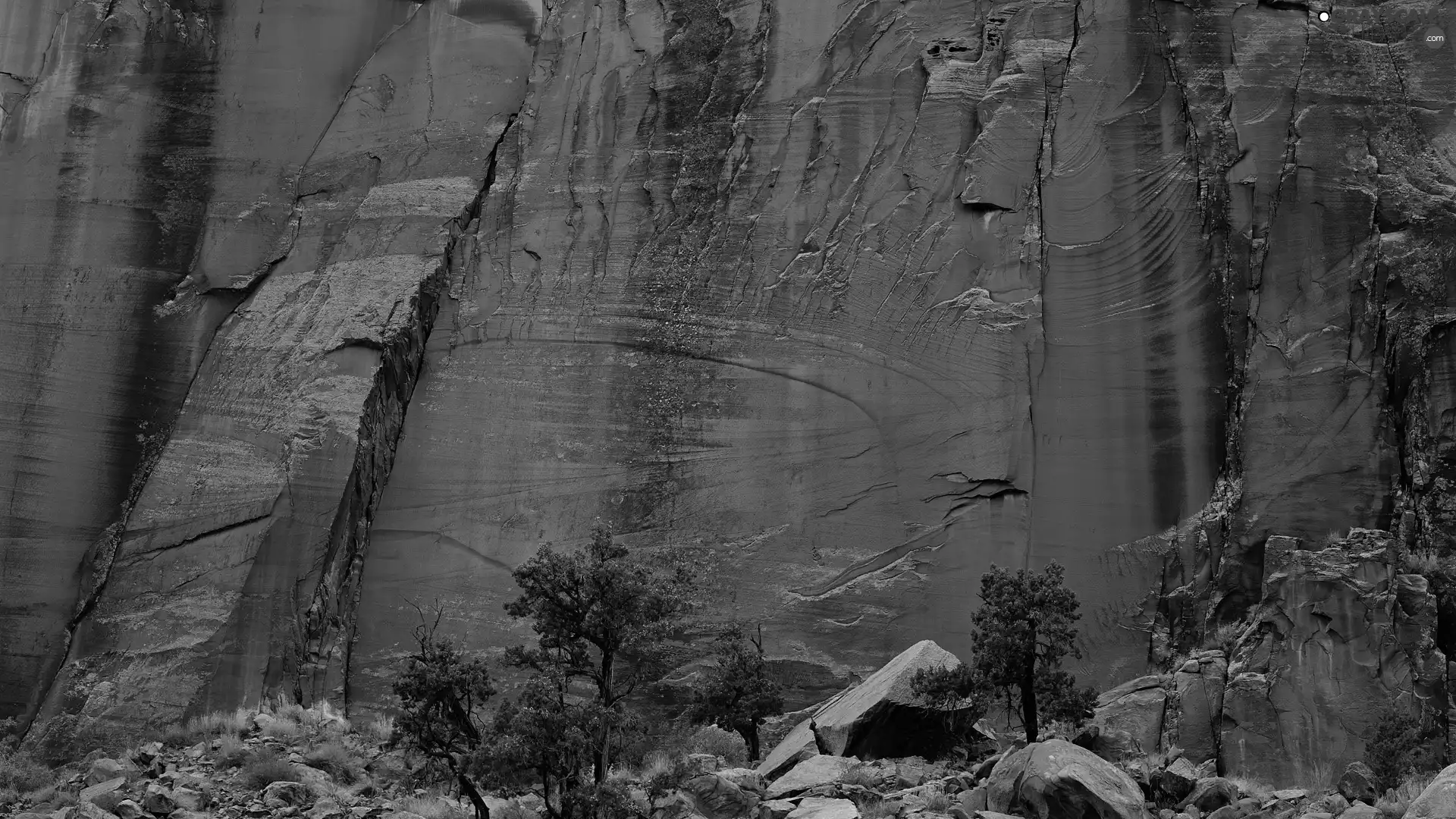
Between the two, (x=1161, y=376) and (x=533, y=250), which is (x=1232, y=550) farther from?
(x=533, y=250)

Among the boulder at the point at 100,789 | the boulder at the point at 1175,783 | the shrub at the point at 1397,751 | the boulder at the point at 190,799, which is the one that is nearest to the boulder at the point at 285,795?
the boulder at the point at 190,799

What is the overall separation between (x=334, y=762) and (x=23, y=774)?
508 centimetres

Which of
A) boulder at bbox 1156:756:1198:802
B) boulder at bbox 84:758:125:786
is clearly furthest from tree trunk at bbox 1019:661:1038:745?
boulder at bbox 84:758:125:786

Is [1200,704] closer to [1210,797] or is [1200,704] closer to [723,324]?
[1210,797]

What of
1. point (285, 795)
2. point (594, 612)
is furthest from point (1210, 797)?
point (285, 795)

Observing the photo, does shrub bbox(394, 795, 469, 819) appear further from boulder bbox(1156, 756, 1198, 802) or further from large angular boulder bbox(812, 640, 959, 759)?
boulder bbox(1156, 756, 1198, 802)

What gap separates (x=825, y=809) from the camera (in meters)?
17.4

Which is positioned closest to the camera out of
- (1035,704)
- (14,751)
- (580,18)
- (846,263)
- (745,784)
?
(745,784)

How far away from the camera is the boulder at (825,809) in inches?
672

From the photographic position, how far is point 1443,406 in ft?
80.1

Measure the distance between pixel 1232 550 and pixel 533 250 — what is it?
13863mm

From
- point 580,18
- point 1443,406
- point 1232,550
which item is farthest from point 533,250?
point 1443,406

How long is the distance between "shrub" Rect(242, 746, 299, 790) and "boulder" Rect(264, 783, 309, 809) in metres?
0.57

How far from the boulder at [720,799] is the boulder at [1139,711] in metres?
5.69
